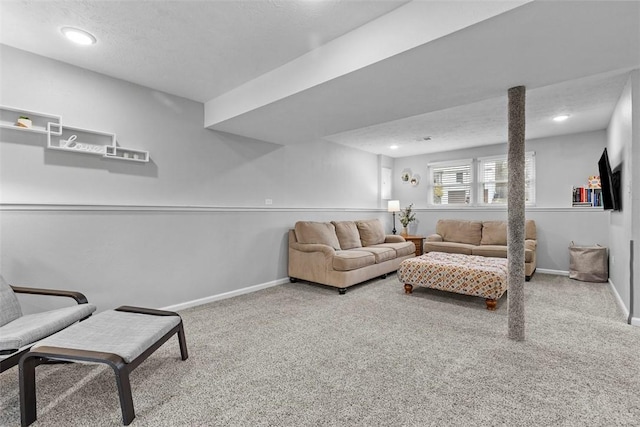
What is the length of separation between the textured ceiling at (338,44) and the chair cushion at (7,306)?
1.89 meters

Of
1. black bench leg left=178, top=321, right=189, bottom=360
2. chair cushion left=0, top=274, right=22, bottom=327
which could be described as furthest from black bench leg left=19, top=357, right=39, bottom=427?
black bench leg left=178, top=321, right=189, bottom=360

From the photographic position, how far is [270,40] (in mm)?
2350

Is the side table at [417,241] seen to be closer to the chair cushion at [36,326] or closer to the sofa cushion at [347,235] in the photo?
the sofa cushion at [347,235]

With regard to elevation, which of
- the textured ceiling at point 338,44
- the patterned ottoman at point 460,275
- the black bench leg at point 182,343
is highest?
the textured ceiling at point 338,44

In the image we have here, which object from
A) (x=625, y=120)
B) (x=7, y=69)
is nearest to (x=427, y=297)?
(x=625, y=120)

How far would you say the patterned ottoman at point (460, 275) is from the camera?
335 cm

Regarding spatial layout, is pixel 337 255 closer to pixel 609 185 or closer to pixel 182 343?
pixel 182 343

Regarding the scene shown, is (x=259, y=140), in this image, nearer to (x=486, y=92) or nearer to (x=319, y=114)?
(x=319, y=114)

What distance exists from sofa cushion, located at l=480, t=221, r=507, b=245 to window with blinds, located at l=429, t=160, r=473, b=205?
882mm

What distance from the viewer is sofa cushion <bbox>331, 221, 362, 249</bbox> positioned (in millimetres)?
5102

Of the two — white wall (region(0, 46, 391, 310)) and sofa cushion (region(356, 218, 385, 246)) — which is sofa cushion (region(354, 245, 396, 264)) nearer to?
sofa cushion (region(356, 218, 385, 246))

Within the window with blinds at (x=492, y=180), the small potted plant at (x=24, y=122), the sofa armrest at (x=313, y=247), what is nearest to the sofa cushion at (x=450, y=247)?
the window with blinds at (x=492, y=180)

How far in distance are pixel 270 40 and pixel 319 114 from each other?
3.18 feet

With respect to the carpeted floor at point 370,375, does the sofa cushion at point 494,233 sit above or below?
above
